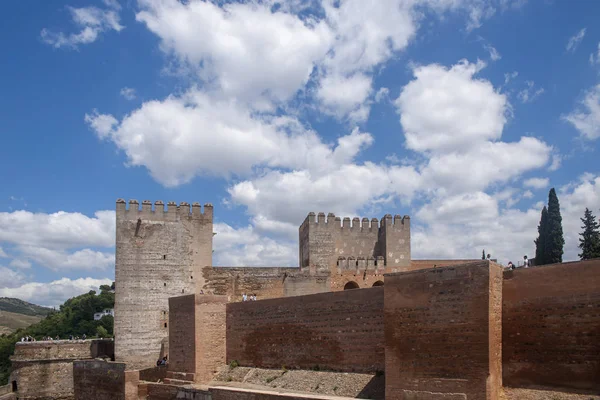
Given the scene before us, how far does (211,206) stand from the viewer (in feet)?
82.1

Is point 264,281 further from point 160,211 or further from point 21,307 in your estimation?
point 21,307

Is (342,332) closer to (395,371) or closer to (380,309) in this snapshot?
(380,309)

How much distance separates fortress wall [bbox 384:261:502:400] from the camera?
1202cm

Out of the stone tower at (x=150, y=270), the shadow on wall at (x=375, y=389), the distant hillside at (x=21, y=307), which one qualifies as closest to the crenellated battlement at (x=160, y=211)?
the stone tower at (x=150, y=270)

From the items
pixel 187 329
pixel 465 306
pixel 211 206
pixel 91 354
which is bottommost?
pixel 91 354

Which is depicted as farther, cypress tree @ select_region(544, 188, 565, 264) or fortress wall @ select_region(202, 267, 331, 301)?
cypress tree @ select_region(544, 188, 565, 264)

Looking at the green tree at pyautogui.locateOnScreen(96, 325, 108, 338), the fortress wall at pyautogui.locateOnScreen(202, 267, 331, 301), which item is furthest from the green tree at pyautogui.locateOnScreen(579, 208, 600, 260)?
the green tree at pyautogui.locateOnScreen(96, 325, 108, 338)

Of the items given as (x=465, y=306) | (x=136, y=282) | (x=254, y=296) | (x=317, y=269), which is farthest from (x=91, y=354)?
(x=465, y=306)

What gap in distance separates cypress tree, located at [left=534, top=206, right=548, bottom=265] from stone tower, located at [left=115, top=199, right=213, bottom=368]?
14863 mm

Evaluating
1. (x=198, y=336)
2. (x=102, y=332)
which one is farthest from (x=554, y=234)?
(x=102, y=332)

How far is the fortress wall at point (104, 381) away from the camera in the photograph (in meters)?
20.7

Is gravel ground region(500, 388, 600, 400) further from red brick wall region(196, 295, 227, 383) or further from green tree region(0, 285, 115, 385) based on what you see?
green tree region(0, 285, 115, 385)

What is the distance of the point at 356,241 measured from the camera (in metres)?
25.7

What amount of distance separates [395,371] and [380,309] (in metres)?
2.19
